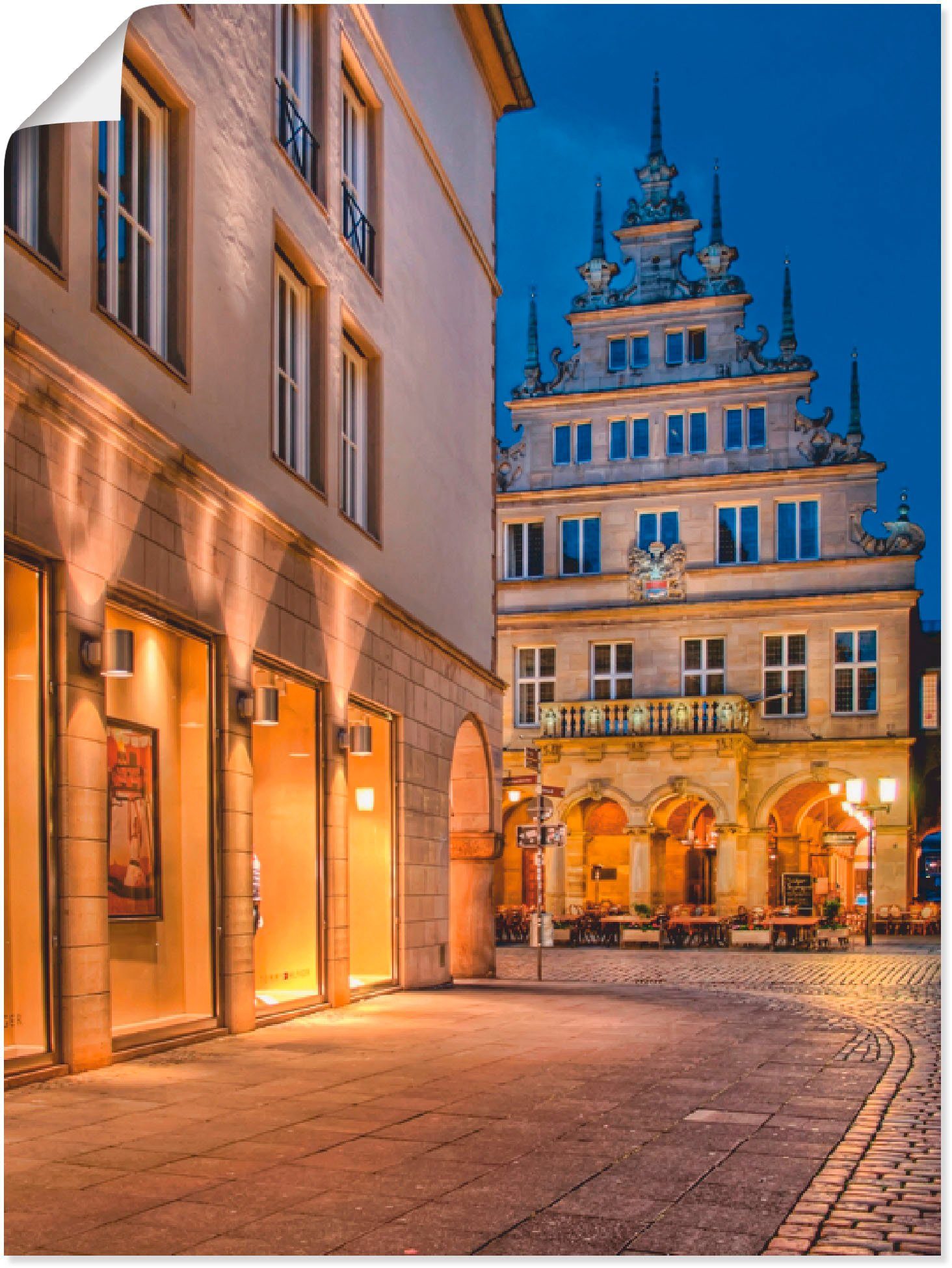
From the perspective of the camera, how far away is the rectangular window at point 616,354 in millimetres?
41438

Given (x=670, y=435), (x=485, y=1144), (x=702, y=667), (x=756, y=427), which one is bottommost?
(x=485, y=1144)

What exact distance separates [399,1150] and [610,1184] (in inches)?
43.2

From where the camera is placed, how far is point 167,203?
11.3 meters

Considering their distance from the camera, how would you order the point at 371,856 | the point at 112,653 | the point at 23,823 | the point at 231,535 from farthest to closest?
1. the point at 371,856
2. the point at 231,535
3. the point at 112,653
4. the point at 23,823

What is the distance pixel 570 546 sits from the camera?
138 feet

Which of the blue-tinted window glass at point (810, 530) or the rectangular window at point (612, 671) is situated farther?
the rectangular window at point (612, 671)

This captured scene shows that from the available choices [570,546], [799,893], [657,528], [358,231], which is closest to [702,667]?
[657,528]

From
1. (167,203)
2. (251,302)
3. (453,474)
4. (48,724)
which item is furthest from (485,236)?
(48,724)

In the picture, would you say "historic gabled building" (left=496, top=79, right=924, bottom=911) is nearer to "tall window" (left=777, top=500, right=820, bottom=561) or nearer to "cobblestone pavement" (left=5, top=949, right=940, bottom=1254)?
"tall window" (left=777, top=500, right=820, bottom=561)

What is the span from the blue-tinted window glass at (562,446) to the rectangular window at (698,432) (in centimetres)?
333

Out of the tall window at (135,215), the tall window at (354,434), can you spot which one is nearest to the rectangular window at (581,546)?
the tall window at (354,434)

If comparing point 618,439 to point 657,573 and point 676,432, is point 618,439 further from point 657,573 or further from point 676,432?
point 657,573

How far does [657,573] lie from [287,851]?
2821 cm

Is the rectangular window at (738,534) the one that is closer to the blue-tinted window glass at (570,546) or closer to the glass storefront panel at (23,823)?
the blue-tinted window glass at (570,546)
